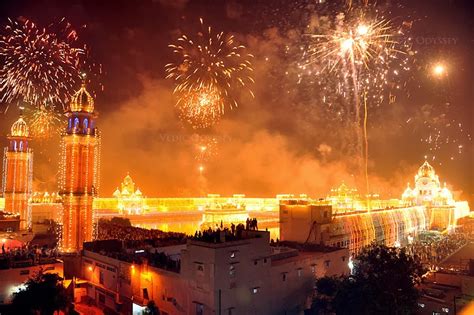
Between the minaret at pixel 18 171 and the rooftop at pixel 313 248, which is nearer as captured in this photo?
the rooftop at pixel 313 248

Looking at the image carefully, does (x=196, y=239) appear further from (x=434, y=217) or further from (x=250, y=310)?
(x=434, y=217)

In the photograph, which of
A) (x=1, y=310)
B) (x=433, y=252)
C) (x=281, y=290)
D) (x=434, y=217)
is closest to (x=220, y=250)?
(x=281, y=290)

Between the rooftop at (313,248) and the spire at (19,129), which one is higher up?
the spire at (19,129)

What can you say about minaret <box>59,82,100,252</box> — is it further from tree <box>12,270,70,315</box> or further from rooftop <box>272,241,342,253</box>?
rooftop <box>272,241,342,253</box>

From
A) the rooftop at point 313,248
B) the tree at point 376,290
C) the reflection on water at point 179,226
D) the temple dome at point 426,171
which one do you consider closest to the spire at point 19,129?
the reflection on water at point 179,226

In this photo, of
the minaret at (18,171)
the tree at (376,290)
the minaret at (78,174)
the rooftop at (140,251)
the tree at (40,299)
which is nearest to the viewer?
the tree at (40,299)

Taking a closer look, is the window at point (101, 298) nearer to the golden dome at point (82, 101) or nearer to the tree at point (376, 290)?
the tree at point (376, 290)
